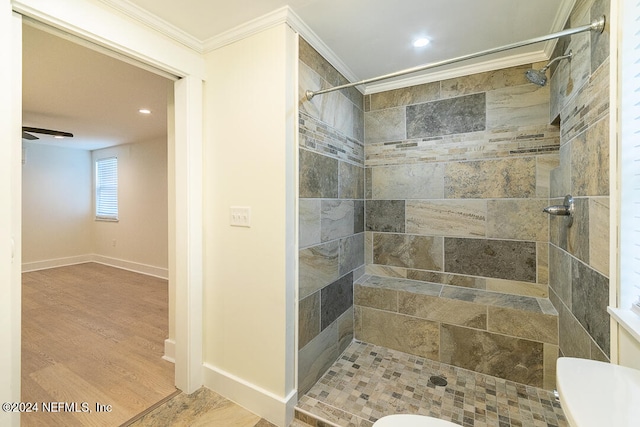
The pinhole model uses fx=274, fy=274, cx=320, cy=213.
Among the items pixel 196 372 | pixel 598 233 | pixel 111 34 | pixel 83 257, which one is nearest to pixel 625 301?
pixel 598 233

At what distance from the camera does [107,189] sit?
5504mm

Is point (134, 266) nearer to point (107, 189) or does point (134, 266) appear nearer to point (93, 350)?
point (107, 189)

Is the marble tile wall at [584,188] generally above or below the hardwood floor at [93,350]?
above

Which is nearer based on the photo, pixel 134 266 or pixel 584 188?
pixel 584 188

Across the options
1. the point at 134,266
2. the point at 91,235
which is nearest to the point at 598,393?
the point at 134,266

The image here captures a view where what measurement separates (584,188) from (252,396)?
209 cm

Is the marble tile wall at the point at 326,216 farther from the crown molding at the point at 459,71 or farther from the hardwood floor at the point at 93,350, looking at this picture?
the hardwood floor at the point at 93,350

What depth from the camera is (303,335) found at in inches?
66.2

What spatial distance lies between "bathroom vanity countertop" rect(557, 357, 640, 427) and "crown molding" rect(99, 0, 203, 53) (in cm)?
232

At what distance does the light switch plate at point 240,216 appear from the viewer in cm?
167

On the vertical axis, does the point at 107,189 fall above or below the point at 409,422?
above

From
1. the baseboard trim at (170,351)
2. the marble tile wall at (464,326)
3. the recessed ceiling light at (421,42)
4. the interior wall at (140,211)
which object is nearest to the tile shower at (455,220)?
the marble tile wall at (464,326)

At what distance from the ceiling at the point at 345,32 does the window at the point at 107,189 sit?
292 centimetres

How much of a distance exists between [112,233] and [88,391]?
4462 millimetres
